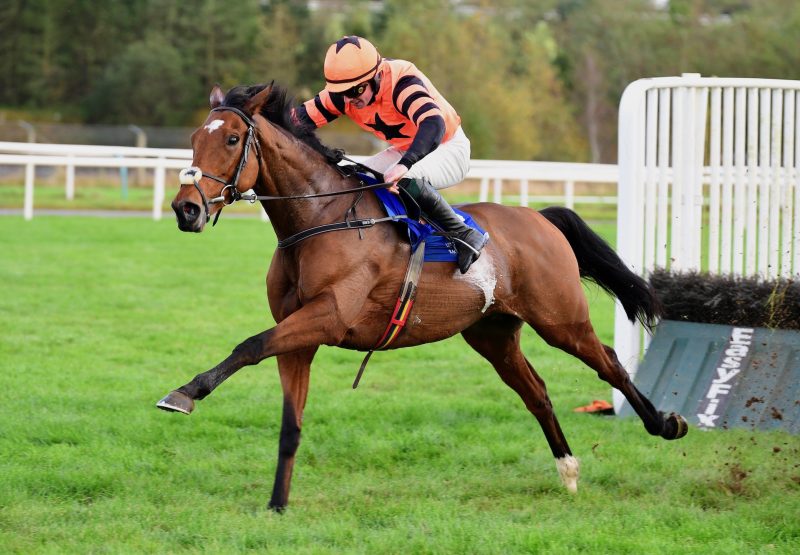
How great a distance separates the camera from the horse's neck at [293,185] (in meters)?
4.84

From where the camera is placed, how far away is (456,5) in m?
48.2

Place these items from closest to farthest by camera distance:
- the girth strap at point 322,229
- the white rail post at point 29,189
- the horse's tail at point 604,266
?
1. the girth strap at point 322,229
2. the horse's tail at point 604,266
3. the white rail post at point 29,189

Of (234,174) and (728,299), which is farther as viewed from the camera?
(728,299)

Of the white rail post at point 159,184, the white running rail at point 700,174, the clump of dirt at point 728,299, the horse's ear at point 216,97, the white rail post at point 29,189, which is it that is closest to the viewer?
the horse's ear at point 216,97

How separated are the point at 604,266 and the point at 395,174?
163 centimetres

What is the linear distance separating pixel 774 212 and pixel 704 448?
62.3 inches

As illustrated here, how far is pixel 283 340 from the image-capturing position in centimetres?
456

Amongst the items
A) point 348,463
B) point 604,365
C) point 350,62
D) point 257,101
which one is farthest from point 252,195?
point 604,365

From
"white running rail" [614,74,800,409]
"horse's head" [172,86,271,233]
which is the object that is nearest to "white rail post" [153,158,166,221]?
"white running rail" [614,74,800,409]

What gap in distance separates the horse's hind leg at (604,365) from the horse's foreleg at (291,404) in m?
1.29

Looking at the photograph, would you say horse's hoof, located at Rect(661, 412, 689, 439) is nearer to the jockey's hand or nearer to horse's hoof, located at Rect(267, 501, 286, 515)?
the jockey's hand

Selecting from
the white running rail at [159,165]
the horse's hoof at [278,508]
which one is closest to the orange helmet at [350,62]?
the horse's hoof at [278,508]

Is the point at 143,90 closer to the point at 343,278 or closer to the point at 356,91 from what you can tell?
the point at 356,91

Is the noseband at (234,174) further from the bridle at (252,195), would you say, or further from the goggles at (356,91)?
the goggles at (356,91)
